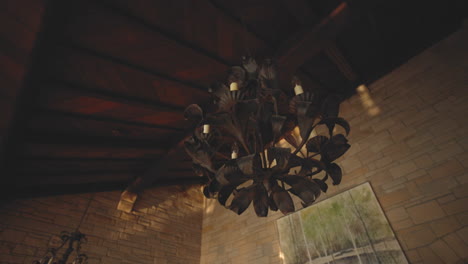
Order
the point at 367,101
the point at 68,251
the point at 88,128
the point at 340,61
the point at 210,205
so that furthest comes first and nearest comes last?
the point at 210,205, the point at 367,101, the point at 340,61, the point at 88,128, the point at 68,251

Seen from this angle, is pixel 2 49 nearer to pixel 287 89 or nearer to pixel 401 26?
pixel 287 89

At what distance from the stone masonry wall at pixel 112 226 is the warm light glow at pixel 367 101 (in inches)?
159

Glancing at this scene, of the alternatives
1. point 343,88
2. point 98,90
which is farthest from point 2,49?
point 343,88

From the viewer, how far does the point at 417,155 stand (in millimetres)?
2822

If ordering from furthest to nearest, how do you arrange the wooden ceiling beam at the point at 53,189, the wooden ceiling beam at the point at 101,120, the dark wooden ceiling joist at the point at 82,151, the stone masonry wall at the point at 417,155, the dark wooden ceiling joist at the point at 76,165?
1. the wooden ceiling beam at the point at 53,189
2. the dark wooden ceiling joist at the point at 76,165
3. the dark wooden ceiling joist at the point at 82,151
4. the wooden ceiling beam at the point at 101,120
5. the stone masonry wall at the point at 417,155

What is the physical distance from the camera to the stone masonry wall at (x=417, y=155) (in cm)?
239

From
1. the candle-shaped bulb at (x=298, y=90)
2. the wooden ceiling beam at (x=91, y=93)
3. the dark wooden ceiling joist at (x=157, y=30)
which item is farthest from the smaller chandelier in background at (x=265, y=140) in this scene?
the wooden ceiling beam at (x=91, y=93)

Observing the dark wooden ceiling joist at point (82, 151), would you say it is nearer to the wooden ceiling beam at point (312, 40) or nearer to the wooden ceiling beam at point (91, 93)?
the wooden ceiling beam at point (91, 93)

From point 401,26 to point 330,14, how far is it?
4.28 ft

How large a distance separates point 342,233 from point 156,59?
301cm

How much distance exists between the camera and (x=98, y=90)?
2.49 meters

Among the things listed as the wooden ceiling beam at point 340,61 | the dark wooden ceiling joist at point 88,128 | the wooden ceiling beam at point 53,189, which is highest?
the wooden ceiling beam at point 340,61

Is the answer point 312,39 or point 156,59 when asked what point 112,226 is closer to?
point 156,59

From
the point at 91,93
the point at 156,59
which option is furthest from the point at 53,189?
the point at 156,59
